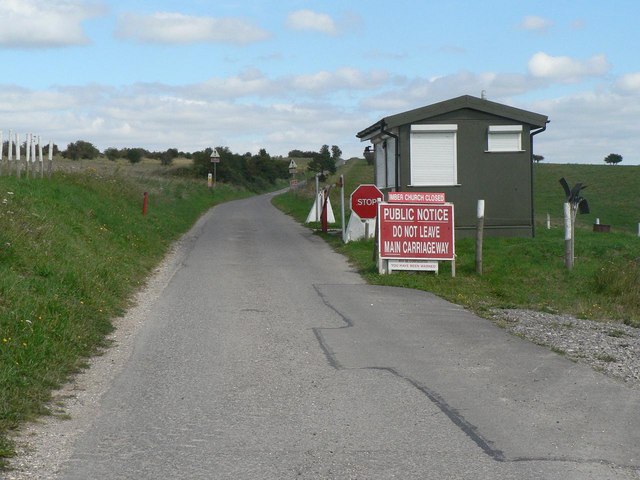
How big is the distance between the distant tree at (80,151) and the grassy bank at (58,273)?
2404 inches

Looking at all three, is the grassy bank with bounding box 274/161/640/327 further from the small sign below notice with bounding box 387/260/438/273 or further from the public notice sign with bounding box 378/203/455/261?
the public notice sign with bounding box 378/203/455/261

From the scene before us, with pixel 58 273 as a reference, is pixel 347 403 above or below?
below

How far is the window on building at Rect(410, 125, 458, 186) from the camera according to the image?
941 inches

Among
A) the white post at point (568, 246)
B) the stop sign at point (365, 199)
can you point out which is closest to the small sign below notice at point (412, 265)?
the white post at point (568, 246)

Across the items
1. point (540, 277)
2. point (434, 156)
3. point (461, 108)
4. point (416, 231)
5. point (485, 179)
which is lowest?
point (540, 277)

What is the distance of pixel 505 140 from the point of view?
24.2m

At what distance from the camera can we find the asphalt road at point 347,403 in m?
5.80

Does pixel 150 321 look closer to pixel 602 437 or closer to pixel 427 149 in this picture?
pixel 602 437

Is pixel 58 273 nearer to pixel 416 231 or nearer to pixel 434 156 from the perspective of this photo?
pixel 416 231

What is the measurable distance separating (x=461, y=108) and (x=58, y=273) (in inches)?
570

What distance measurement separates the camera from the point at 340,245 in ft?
76.2

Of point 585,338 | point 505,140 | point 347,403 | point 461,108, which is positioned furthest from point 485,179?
point 347,403

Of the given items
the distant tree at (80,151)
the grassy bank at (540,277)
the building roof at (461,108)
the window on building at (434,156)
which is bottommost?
the grassy bank at (540,277)

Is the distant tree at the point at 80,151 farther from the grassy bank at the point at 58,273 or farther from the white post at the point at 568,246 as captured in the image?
the white post at the point at 568,246
